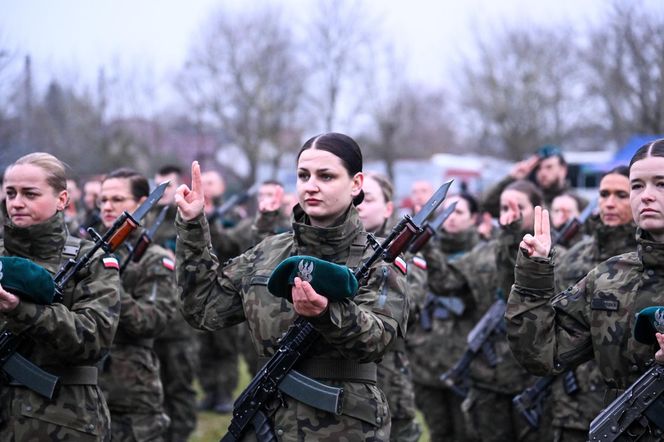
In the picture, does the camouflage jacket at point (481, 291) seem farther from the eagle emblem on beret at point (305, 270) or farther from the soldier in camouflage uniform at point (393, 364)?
the eagle emblem on beret at point (305, 270)

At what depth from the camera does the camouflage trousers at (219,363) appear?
1071cm

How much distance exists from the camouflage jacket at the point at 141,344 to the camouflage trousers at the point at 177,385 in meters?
2.15

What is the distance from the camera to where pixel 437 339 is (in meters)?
7.83

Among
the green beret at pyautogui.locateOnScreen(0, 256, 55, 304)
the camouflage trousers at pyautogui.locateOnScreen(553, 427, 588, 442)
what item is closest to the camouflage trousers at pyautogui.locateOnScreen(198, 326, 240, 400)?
the camouflage trousers at pyautogui.locateOnScreen(553, 427, 588, 442)

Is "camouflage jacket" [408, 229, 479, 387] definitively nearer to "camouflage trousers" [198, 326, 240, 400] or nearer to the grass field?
the grass field

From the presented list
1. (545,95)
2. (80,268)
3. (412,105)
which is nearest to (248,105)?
(412,105)

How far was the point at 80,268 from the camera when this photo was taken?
4.45 m

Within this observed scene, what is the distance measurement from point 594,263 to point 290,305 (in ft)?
8.90

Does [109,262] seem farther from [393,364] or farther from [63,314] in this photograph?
[393,364]

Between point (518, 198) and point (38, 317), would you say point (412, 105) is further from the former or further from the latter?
point (38, 317)

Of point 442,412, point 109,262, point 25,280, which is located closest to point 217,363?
point 442,412

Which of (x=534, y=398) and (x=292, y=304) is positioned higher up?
(x=292, y=304)

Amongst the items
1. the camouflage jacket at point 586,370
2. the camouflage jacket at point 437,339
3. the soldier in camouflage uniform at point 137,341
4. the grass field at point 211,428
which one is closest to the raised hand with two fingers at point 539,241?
the camouflage jacket at point 586,370

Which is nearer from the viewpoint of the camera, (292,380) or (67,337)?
(292,380)
